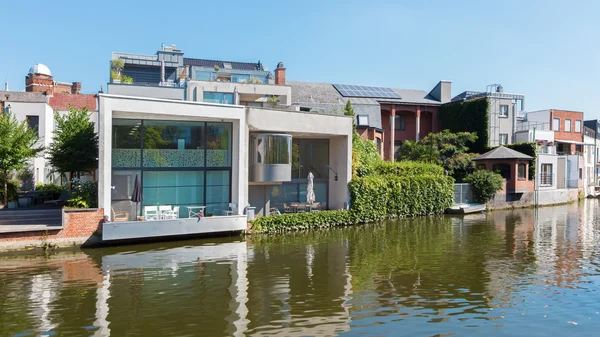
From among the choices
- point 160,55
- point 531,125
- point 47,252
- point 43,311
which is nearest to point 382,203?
point 47,252

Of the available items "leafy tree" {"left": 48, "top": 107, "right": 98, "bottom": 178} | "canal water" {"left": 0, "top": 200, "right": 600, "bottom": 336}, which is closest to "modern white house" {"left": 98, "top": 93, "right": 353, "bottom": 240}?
"canal water" {"left": 0, "top": 200, "right": 600, "bottom": 336}

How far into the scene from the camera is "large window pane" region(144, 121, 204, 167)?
22.5 meters

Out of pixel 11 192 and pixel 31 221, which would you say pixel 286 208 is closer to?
pixel 31 221

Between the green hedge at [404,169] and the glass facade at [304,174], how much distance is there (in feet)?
14.4

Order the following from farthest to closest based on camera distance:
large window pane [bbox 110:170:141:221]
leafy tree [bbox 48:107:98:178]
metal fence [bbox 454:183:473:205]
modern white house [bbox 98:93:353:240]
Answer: metal fence [bbox 454:183:473:205]
leafy tree [bbox 48:107:98:178]
large window pane [bbox 110:170:141:221]
modern white house [bbox 98:93:353:240]

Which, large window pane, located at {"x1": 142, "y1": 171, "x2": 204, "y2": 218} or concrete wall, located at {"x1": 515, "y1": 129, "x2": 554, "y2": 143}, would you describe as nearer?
large window pane, located at {"x1": 142, "y1": 171, "x2": 204, "y2": 218}

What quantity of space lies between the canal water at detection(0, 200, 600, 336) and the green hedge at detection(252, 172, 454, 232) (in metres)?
2.72

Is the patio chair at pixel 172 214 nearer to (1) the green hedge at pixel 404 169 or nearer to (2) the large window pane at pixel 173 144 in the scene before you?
(2) the large window pane at pixel 173 144

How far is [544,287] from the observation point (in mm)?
13625

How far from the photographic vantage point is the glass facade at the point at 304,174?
2737 centimetres

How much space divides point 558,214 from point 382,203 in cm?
1489

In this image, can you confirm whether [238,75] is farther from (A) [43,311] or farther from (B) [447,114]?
(A) [43,311]

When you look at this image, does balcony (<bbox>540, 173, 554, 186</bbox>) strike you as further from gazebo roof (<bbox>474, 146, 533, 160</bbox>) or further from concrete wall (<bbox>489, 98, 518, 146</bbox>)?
concrete wall (<bbox>489, 98, 518, 146</bbox>)

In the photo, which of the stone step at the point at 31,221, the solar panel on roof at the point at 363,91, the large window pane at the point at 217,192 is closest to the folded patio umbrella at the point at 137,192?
the stone step at the point at 31,221
